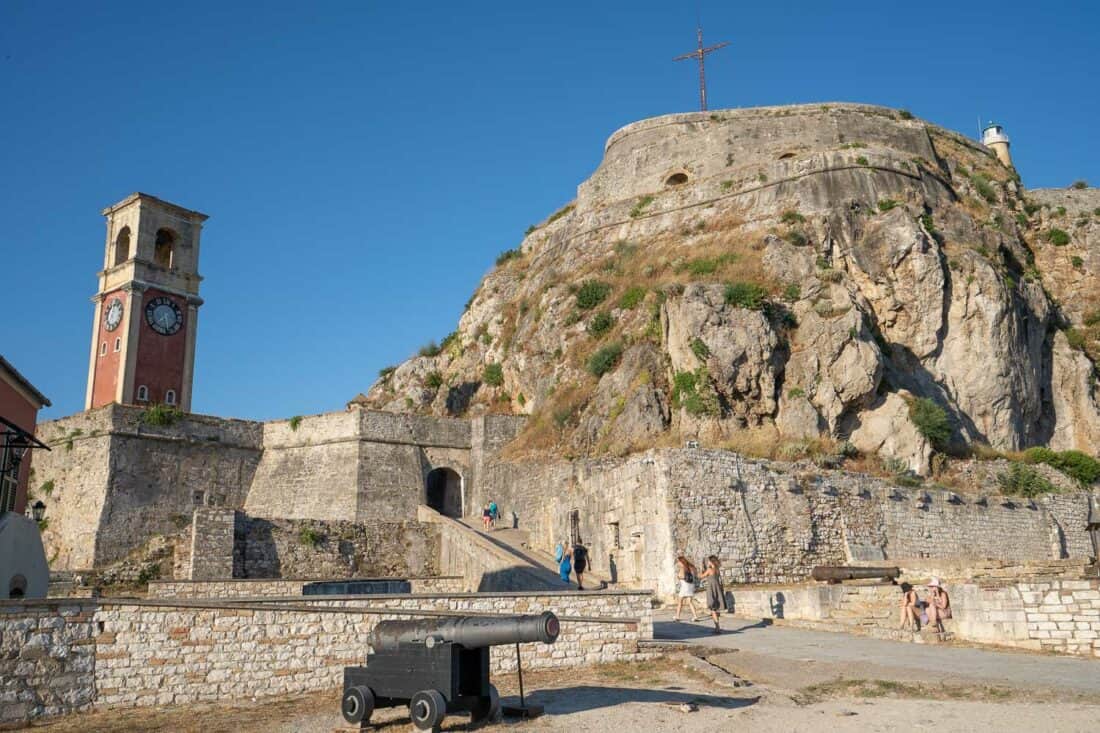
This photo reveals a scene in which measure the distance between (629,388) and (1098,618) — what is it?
47.9 feet

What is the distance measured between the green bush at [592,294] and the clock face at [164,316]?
16.7 meters

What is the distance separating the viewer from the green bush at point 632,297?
1158 inches

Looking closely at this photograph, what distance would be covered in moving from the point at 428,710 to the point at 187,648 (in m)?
3.44

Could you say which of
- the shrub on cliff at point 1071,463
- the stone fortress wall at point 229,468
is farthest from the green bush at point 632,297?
the shrub on cliff at point 1071,463

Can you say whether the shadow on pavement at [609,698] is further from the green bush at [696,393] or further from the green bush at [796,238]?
the green bush at [796,238]

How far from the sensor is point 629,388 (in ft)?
82.8

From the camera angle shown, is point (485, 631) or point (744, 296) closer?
point (485, 631)

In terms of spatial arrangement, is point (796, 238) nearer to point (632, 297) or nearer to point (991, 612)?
point (632, 297)

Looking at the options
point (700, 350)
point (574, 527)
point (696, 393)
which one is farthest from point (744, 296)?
point (574, 527)

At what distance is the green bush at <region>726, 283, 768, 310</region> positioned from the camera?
23984 mm

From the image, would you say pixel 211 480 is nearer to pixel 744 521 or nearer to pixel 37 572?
pixel 37 572

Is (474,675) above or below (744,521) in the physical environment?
below

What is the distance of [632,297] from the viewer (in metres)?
29.7

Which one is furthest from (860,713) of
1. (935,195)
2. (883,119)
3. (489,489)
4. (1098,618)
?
(883,119)
